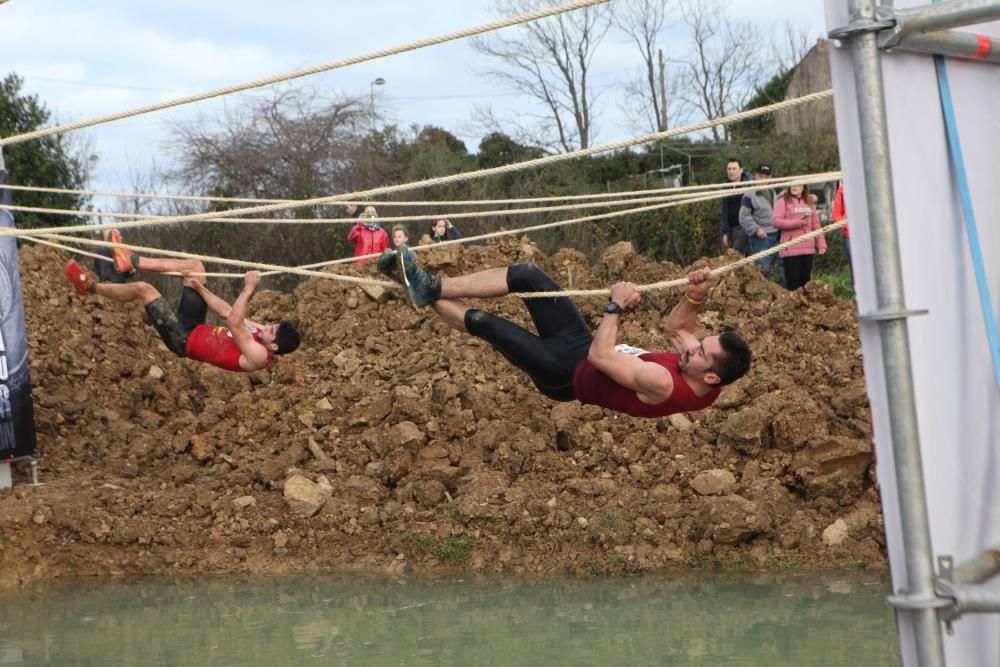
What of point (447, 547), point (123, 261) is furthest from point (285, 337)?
point (447, 547)

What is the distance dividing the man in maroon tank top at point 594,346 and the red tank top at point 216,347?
2.33 metres

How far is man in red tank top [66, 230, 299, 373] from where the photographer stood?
7496 mm

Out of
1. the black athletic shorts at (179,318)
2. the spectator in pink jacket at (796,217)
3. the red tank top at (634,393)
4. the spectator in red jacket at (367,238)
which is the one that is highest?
the spectator in red jacket at (367,238)

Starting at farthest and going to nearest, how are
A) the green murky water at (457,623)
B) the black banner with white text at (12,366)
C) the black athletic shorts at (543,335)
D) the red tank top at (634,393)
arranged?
the black banner with white text at (12,366) < the green murky water at (457,623) < the black athletic shorts at (543,335) < the red tank top at (634,393)

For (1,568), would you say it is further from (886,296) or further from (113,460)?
(886,296)

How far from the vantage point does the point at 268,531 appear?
10.4m

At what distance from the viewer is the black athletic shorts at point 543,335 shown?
18.6ft

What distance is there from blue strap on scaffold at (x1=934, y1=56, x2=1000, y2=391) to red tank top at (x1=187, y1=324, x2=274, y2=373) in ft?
18.5

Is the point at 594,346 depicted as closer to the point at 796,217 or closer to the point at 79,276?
the point at 79,276

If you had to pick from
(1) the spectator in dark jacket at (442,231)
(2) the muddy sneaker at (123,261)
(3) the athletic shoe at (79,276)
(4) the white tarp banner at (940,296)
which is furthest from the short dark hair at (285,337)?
(1) the spectator in dark jacket at (442,231)

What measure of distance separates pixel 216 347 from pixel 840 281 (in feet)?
32.6

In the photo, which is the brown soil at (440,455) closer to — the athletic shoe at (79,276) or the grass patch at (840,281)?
the grass patch at (840,281)

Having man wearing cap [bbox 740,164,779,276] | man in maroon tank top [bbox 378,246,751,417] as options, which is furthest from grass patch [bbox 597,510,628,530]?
man in maroon tank top [bbox 378,246,751,417]

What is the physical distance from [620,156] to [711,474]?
42.4 ft
